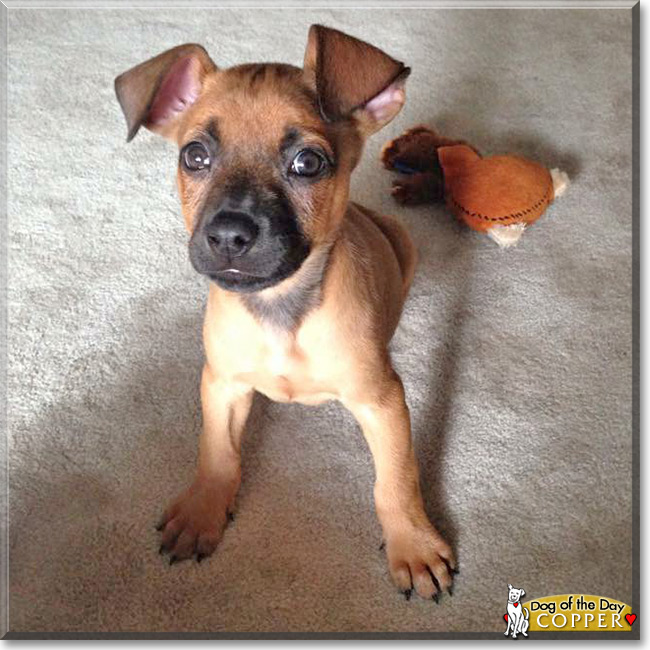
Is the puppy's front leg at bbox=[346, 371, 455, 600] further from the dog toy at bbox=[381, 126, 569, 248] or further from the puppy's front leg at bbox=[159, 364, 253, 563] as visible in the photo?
the dog toy at bbox=[381, 126, 569, 248]

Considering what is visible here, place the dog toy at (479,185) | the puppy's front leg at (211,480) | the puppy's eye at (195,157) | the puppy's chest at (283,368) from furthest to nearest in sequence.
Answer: the dog toy at (479,185), the puppy's front leg at (211,480), the puppy's chest at (283,368), the puppy's eye at (195,157)

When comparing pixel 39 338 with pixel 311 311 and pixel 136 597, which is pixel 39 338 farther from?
pixel 311 311

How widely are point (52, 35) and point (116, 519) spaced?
3.05 metres

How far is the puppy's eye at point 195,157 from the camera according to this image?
2.08 meters

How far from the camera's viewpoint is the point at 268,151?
2.02 meters

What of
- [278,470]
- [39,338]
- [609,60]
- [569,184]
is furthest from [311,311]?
[609,60]

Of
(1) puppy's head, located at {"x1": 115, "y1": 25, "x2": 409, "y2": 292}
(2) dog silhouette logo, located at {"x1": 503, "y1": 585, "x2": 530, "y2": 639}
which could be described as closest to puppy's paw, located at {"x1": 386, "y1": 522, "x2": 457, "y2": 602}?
(2) dog silhouette logo, located at {"x1": 503, "y1": 585, "x2": 530, "y2": 639}

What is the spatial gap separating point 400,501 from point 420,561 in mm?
190

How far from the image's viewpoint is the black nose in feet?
6.41

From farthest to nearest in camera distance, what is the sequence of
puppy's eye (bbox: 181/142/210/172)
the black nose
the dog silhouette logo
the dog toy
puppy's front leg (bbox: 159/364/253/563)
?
the dog toy
puppy's front leg (bbox: 159/364/253/563)
the dog silhouette logo
puppy's eye (bbox: 181/142/210/172)
the black nose

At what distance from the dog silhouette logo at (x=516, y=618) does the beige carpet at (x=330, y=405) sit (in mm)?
52

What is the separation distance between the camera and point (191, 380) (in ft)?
10.1

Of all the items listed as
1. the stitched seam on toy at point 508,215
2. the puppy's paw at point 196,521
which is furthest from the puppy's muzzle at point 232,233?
the stitched seam on toy at point 508,215

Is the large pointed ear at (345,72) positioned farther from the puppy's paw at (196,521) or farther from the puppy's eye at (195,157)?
the puppy's paw at (196,521)
